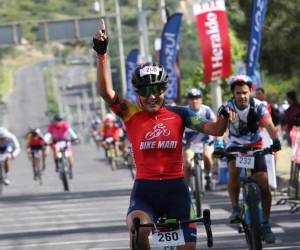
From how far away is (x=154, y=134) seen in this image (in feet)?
35.4

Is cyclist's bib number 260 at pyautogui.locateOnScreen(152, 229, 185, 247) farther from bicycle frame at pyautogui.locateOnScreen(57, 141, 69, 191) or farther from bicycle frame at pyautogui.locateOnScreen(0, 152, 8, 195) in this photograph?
bicycle frame at pyautogui.locateOnScreen(0, 152, 8, 195)

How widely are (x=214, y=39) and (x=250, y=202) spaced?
16509mm

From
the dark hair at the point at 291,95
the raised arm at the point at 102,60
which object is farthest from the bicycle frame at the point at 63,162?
the raised arm at the point at 102,60

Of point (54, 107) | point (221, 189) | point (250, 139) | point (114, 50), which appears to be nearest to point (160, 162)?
point (250, 139)

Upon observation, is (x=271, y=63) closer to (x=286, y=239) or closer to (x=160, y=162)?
(x=286, y=239)

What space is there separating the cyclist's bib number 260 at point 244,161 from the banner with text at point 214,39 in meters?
15.0

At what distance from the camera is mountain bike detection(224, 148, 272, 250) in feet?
40.8

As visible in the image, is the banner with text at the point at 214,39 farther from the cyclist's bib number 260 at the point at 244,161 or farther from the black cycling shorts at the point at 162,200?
the black cycling shorts at the point at 162,200

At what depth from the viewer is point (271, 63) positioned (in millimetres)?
29891

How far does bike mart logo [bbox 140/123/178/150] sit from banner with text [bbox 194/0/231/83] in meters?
18.4

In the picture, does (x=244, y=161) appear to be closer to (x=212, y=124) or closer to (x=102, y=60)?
(x=212, y=124)

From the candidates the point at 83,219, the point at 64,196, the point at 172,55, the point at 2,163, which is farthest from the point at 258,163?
the point at 172,55

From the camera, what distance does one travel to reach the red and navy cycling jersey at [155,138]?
35.3ft

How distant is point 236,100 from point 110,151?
2952 centimetres
